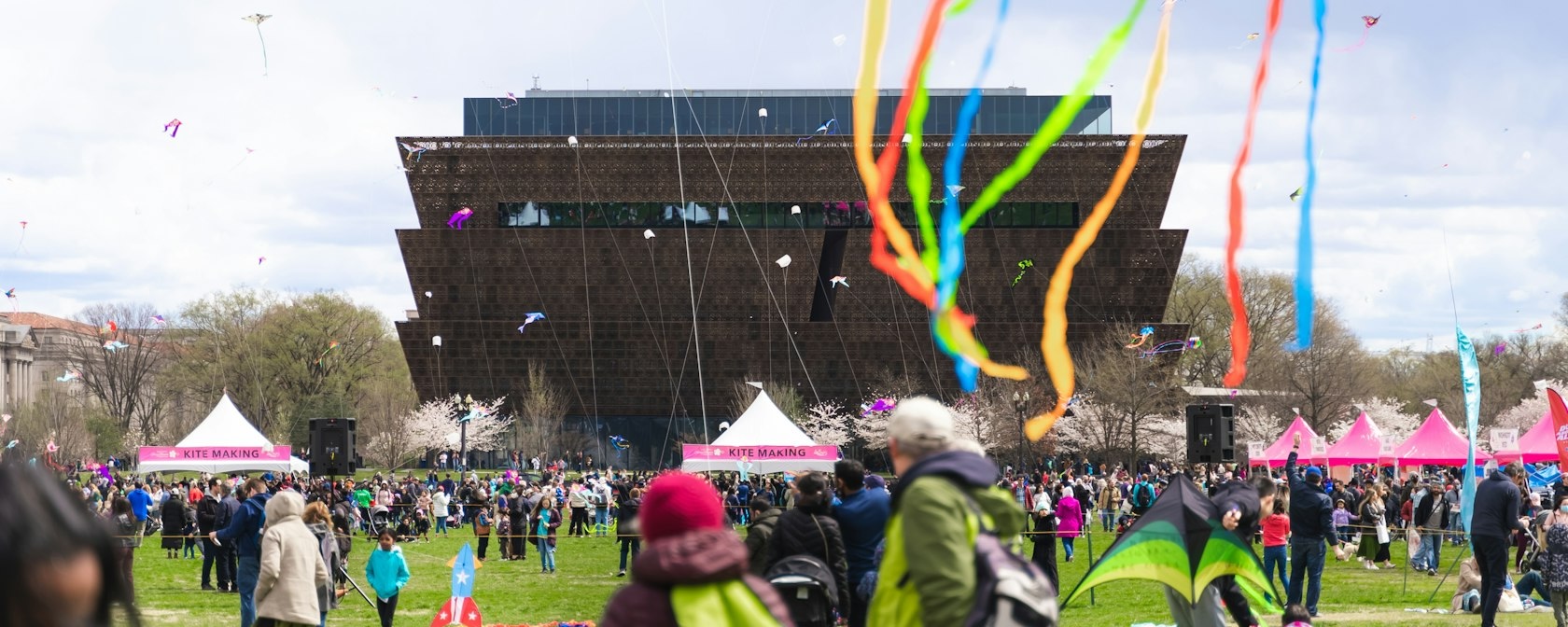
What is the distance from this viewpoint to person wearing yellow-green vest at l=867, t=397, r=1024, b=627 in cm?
455

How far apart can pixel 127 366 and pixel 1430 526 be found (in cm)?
8027

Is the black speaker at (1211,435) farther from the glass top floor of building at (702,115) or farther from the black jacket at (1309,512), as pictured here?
the glass top floor of building at (702,115)

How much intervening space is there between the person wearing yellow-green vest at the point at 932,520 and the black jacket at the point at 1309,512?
9.40 m

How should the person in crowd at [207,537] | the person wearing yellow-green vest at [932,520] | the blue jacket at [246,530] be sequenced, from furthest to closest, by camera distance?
1. the person in crowd at [207,537]
2. the blue jacket at [246,530]
3. the person wearing yellow-green vest at [932,520]

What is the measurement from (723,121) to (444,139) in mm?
13330

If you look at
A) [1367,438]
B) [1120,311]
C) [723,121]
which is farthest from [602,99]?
[1367,438]

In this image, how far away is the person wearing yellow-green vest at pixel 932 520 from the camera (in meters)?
4.55

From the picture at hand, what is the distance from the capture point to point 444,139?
224 ft

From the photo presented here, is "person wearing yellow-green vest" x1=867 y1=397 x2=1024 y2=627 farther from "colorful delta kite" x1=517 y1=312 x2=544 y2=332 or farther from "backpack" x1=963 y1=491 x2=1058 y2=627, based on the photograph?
"colorful delta kite" x1=517 y1=312 x2=544 y2=332

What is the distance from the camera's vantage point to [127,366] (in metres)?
89.2

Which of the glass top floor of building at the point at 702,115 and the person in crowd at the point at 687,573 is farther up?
the glass top floor of building at the point at 702,115

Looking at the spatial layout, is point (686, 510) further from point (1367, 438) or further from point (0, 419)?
point (0, 419)

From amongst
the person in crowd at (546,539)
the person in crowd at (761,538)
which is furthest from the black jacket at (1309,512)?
the person in crowd at (546,539)

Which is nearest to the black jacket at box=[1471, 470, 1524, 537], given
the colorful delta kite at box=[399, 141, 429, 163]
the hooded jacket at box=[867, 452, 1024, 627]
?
the hooded jacket at box=[867, 452, 1024, 627]
